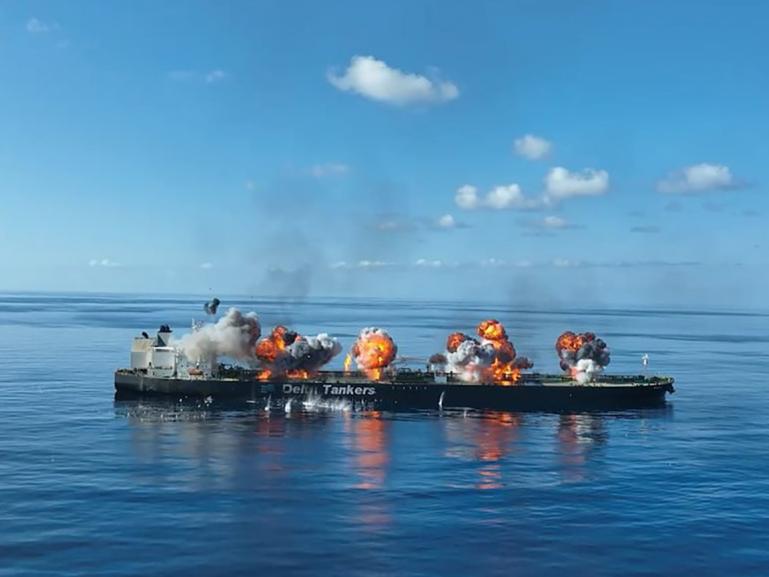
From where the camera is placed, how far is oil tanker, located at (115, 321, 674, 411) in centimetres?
13262

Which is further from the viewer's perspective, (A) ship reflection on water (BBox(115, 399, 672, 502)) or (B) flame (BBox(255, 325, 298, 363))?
(B) flame (BBox(255, 325, 298, 363))

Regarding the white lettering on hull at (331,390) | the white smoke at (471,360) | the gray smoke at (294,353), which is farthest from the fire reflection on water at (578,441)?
the gray smoke at (294,353)

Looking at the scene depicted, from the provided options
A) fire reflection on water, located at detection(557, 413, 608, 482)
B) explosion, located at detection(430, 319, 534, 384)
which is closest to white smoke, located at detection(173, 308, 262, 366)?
explosion, located at detection(430, 319, 534, 384)

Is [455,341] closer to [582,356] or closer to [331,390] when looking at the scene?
[582,356]

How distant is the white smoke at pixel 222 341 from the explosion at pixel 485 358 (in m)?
37.1

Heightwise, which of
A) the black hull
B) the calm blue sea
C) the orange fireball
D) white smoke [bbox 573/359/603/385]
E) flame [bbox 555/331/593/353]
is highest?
the orange fireball

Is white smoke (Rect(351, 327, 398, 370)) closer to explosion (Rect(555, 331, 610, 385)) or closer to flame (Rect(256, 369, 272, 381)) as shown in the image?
flame (Rect(256, 369, 272, 381))

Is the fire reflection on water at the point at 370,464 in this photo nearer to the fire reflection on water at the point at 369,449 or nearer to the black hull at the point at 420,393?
the fire reflection on water at the point at 369,449

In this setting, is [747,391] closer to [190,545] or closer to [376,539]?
[376,539]

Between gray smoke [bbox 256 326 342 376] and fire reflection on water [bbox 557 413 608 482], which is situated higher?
gray smoke [bbox 256 326 342 376]

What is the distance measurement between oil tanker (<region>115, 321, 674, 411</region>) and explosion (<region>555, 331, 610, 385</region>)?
994 millimetres

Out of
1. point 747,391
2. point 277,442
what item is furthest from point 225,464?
point 747,391

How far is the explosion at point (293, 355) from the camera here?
14375 centimetres

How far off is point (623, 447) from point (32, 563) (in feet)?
241
